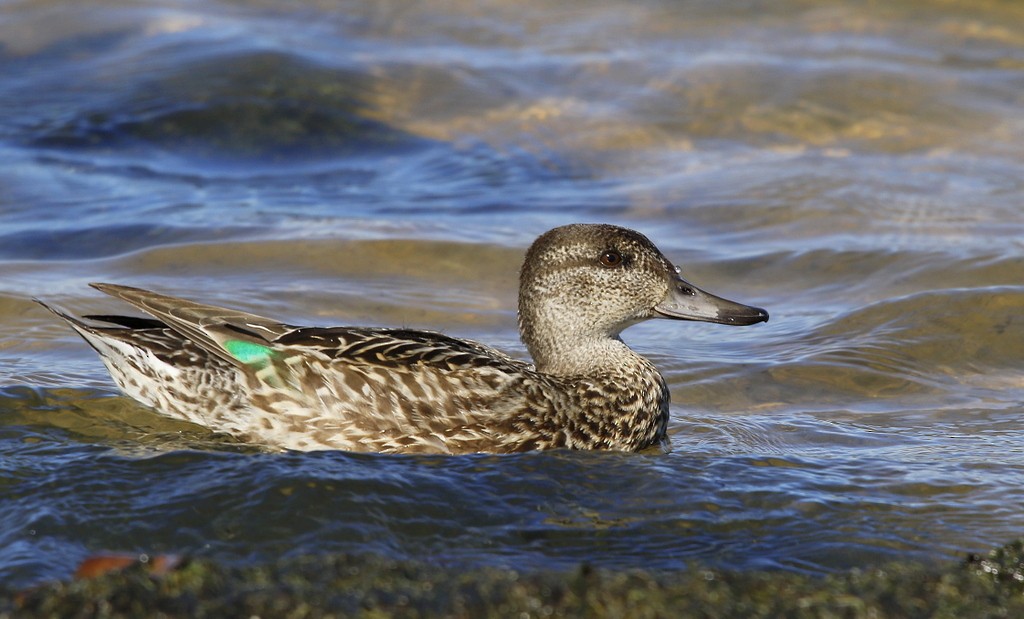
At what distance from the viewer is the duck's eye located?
22.6 ft

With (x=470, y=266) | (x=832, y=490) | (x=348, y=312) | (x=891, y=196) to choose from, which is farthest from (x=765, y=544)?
(x=891, y=196)

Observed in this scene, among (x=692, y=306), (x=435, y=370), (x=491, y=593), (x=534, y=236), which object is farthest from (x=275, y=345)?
(x=534, y=236)

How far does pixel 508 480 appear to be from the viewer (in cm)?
571

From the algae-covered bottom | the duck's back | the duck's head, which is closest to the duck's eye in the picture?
the duck's head

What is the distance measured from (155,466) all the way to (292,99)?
28.1 ft

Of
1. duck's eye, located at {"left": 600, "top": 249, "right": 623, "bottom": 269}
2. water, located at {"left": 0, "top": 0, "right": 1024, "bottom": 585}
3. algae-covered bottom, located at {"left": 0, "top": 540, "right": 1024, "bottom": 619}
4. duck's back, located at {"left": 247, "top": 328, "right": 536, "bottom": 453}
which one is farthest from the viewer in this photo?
duck's eye, located at {"left": 600, "top": 249, "right": 623, "bottom": 269}

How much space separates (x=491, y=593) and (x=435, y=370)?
2.03m

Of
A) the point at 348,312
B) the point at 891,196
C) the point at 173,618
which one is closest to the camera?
the point at 173,618

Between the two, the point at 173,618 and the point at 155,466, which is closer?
the point at 173,618

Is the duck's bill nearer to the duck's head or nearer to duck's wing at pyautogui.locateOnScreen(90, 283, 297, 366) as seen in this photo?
the duck's head

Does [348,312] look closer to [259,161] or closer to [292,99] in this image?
[259,161]

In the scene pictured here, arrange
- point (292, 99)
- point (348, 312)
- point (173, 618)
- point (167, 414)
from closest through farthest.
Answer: point (173, 618) < point (167, 414) < point (348, 312) < point (292, 99)

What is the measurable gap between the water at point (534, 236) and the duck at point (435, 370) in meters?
0.24

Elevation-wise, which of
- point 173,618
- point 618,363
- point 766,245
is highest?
point 766,245
